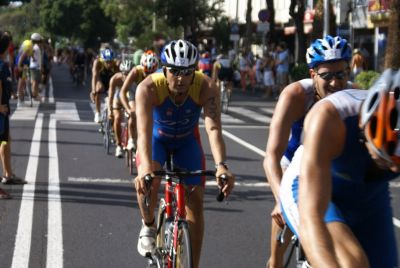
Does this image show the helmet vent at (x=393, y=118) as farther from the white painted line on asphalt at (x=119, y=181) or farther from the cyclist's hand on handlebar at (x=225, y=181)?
the white painted line on asphalt at (x=119, y=181)

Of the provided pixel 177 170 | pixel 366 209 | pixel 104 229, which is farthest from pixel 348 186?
pixel 104 229

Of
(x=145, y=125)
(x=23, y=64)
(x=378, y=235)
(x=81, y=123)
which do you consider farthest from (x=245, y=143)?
(x=378, y=235)

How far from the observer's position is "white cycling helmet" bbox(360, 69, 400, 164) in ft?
10.7

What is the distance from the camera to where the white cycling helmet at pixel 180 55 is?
659 centimetres

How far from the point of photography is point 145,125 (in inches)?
252

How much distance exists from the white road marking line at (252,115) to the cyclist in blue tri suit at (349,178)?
18.7 metres

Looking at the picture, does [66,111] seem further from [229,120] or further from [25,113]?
[229,120]

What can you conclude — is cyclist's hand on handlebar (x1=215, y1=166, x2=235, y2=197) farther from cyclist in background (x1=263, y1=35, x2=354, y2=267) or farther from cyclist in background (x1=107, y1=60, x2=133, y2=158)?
cyclist in background (x1=107, y1=60, x2=133, y2=158)

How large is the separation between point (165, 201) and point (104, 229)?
2679 millimetres

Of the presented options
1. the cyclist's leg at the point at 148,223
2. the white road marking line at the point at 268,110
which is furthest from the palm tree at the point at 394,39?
the cyclist's leg at the point at 148,223

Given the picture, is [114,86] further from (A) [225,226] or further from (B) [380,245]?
(B) [380,245]

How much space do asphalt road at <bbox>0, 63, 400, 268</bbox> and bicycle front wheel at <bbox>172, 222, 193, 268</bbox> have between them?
1615 mm

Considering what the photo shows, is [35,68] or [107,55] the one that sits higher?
[107,55]

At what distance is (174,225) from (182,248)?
0.19 metres
